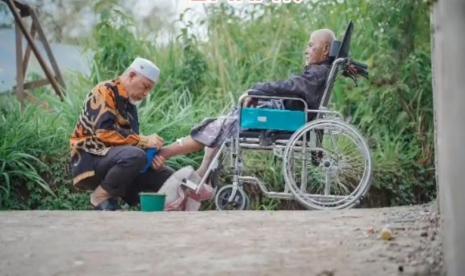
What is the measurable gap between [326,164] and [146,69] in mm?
1575

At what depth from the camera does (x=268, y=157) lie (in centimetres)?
655

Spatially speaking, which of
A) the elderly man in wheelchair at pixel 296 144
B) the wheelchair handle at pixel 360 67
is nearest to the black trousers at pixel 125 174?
the elderly man in wheelchair at pixel 296 144

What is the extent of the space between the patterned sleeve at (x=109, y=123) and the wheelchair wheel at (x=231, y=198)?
66 cm

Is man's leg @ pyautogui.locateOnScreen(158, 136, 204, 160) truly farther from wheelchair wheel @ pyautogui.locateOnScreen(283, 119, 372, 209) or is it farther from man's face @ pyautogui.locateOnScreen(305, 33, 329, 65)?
man's face @ pyautogui.locateOnScreen(305, 33, 329, 65)

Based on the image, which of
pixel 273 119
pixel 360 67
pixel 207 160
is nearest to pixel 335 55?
pixel 360 67

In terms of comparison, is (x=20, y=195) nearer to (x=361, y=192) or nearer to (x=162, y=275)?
(x=361, y=192)

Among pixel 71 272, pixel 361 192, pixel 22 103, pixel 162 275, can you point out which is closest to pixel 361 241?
pixel 162 275

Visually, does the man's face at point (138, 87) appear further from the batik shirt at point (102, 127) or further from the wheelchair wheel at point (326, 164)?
the wheelchair wheel at point (326, 164)

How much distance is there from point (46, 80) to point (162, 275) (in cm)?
407

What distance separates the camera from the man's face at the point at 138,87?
652cm

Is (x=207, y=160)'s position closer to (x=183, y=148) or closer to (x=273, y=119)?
(x=183, y=148)

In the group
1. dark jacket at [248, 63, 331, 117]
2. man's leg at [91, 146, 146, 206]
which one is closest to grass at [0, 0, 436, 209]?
man's leg at [91, 146, 146, 206]

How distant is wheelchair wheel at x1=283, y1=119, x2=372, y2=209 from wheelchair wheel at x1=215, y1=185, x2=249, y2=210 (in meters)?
0.36

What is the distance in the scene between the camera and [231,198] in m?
6.29
